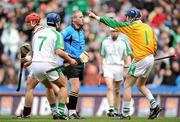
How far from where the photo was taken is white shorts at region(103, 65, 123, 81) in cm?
2400

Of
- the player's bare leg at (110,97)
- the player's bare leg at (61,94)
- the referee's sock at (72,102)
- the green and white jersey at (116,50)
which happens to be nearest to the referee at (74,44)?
the referee's sock at (72,102)

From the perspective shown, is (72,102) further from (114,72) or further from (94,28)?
(94,28)

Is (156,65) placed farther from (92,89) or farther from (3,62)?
(3,62)

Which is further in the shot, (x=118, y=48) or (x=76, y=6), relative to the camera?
(x=76, y=6)

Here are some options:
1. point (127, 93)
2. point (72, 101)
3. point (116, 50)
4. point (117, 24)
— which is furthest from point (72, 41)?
point (116, 50)

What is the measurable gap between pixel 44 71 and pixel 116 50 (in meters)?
5.14

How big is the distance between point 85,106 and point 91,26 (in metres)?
4.22

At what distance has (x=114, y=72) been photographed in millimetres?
24141

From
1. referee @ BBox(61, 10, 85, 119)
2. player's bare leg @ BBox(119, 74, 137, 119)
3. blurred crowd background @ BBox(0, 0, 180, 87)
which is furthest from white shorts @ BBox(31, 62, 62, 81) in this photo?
blurred crowd background @ BBox(0, 0, 180, 87)

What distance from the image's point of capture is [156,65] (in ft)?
94.6

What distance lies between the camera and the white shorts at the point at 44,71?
1961cm

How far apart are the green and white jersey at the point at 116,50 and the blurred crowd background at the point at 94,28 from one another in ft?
13.5

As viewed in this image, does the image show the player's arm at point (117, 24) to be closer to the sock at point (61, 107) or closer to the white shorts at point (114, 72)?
the sock at point (61, 107)

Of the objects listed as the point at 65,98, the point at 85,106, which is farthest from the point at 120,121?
the point at 85,106
